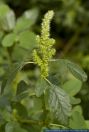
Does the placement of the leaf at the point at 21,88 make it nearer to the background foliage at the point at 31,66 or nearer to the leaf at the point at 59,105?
the background foliage at the point at 31,66

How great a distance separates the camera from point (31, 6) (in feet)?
9.05

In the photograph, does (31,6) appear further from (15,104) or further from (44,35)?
(44,35)

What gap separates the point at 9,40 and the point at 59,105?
1.75 feet

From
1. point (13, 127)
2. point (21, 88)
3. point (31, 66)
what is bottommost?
point (13, 127)

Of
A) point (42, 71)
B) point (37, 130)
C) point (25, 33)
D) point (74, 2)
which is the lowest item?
point (37, 130)

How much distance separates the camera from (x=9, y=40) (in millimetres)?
1587

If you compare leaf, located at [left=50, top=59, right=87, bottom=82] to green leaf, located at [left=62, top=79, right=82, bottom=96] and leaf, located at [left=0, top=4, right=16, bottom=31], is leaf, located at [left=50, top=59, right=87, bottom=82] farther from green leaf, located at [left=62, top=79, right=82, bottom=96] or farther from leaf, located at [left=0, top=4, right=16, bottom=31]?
leaf, located at [left=0, top=4, right=16, bottom=31]

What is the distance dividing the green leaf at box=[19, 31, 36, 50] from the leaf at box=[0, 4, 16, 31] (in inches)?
7.1

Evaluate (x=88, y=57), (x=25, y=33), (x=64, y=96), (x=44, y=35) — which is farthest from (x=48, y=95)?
(x=88, y=57)

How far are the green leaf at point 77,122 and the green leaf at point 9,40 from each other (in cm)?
41

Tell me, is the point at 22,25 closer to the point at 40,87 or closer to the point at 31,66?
the point at 40,87

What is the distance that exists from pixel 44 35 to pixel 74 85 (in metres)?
0.39

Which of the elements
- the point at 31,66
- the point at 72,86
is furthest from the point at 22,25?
the point at 31,66

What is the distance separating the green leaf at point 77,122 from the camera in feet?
4.15
